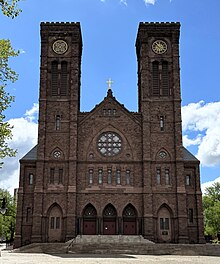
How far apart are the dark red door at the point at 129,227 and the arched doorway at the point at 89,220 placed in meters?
3.33

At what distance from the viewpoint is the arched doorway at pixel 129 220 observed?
4677cm

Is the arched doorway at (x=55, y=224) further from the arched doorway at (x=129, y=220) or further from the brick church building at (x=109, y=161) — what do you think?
the arched doorway at (x=129, y=220)

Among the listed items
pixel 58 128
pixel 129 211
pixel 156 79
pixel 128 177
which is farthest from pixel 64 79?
pixel 129 211

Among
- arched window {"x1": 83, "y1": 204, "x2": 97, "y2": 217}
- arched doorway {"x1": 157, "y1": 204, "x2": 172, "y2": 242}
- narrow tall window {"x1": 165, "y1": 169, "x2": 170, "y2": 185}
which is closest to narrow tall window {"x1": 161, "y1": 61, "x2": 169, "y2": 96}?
narrow tall window {"x1": 165, "y1": 169, "x2": 170, "y2": 185}

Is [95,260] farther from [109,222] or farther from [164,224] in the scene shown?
[164,224]

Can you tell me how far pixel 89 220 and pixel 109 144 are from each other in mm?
8653

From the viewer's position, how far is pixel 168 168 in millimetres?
48062

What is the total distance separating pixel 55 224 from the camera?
46.5m

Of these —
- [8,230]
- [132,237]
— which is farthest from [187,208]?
[8,230]

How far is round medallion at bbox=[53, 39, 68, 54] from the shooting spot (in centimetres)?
5169

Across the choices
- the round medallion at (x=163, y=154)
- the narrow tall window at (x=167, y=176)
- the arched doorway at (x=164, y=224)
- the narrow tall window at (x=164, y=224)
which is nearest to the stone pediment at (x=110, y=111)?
the round medallion at (x=163, y=154)

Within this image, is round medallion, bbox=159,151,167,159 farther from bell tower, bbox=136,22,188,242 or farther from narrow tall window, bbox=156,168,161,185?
narrow tall window, bbox=156,168,161,185

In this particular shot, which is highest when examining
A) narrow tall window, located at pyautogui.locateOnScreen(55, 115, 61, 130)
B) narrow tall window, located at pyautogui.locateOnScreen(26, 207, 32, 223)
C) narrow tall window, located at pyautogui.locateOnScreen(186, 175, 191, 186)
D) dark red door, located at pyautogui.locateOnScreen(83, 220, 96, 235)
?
narrow tall window, located at pyautogui.locateOnScreen(55, 115, 61, 130)

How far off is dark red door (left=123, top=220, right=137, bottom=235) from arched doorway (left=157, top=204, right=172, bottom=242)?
268 centimetres
